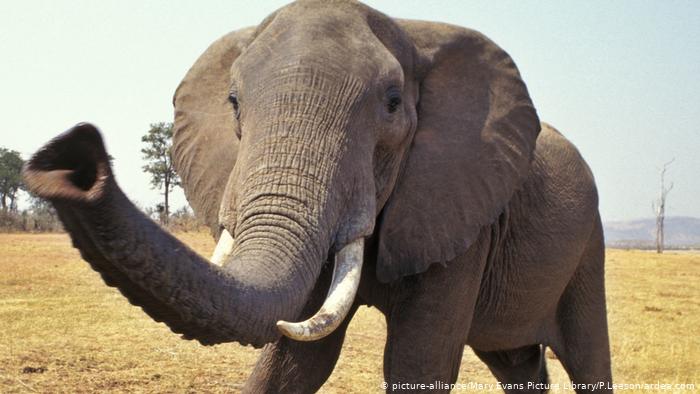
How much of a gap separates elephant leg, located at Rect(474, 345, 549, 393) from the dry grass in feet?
3.98

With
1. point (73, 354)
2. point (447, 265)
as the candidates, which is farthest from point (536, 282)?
point (73, 354)

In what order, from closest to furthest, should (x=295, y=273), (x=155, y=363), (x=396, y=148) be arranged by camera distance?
(x=295, y=273) → (x=396, y=148) → (x=155, y=363)

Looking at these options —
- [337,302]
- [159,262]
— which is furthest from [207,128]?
[159,262]

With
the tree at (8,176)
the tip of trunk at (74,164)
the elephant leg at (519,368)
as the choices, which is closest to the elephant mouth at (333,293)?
the tip of trunk at (74,164)

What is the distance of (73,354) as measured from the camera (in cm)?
763

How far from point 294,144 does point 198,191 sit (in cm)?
126

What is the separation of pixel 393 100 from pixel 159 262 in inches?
73.2

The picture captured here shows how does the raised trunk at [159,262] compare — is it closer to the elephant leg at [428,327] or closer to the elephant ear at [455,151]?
the elephant ear at [455,151]

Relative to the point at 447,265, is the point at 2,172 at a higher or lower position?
lower

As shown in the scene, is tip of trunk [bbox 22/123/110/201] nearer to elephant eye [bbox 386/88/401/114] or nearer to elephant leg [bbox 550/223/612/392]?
elephant eye [bbox 386/88/401/114]

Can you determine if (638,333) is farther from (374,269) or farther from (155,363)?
(374,269)

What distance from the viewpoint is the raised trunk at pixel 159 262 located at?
1991mm

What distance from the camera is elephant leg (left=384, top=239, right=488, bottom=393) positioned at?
4.21 metres

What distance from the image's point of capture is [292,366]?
456cm
